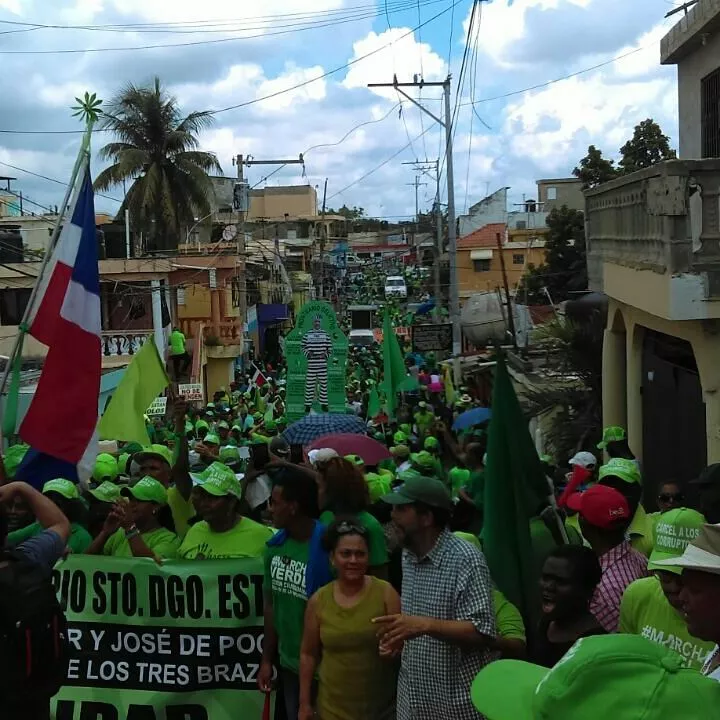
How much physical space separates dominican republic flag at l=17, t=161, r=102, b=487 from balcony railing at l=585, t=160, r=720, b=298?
4.25m

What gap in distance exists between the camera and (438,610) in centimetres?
412

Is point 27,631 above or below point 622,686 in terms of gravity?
below

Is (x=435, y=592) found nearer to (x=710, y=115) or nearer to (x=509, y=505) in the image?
(x=509, y=505)

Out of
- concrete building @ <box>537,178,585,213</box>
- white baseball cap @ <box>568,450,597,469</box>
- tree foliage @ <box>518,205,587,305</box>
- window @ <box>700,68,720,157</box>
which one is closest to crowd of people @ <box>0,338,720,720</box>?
white baseball cap @ <box>568,450,597,469</box>

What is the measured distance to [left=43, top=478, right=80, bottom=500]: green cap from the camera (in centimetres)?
634

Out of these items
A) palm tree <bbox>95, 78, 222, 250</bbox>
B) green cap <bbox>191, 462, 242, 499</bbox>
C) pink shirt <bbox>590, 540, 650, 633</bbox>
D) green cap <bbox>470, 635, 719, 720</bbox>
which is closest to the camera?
green cap <bbox>470, 635, 719, 720</bbox>

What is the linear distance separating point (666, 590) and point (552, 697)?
1530 mm

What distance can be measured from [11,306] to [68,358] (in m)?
25.5

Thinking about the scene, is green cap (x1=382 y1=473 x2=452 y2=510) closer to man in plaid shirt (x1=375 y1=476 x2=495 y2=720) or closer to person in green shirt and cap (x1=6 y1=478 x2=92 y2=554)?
man in plaid shirt (x1=375 y1=476 x2=495 y2=720)

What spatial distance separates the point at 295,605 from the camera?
5000mm

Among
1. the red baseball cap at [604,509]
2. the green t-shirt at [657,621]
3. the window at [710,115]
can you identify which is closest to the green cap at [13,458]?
the red baseball cap at [604,509]

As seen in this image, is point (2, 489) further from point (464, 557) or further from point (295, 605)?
point (464, 557)

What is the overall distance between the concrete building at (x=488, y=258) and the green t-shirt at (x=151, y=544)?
143 feet

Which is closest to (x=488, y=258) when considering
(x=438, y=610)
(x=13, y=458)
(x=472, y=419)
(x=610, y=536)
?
(x=472, y=419)
